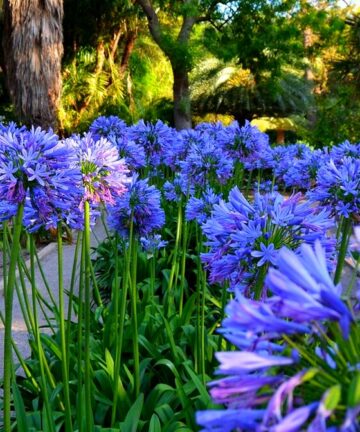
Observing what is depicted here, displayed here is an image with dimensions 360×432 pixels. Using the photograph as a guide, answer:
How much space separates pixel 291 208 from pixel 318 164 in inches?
86.0

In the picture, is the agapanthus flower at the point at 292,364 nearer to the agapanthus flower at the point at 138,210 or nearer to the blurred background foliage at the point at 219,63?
the agapanthus flower at the point at 138,210

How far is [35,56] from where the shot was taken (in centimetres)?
866

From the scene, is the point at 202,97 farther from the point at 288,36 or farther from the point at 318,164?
the point at 318,164

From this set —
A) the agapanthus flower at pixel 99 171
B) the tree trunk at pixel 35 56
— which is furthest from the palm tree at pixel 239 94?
the agapanthus flower at pixel 99 171

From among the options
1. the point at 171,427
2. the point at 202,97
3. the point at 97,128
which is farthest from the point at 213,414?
the point at 202,97

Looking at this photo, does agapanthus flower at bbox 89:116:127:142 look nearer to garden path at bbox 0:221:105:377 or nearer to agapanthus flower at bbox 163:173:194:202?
agapanthus flower at bbox 163:173:194:202

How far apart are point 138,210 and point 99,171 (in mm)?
572

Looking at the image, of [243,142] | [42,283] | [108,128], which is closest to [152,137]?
[108,128]

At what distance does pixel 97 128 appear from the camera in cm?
525

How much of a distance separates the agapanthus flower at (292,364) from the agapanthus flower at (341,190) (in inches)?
66.0

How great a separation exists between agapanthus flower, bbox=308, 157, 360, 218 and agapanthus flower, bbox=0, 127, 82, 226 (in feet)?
3.67

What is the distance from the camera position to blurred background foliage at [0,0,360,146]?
15.0 metres

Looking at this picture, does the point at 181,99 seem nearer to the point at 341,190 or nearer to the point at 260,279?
the point at 341,190

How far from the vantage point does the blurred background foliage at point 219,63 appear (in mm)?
14961
